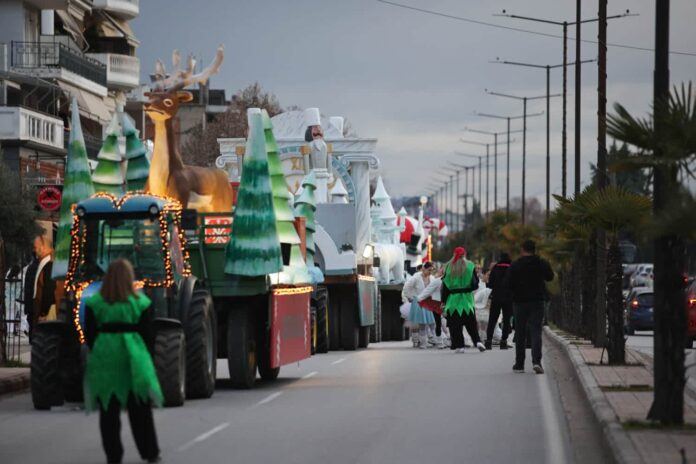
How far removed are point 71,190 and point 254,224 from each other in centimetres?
310

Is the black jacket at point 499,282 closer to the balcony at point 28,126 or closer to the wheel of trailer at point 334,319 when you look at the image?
the wheel of trailer at point 334,319

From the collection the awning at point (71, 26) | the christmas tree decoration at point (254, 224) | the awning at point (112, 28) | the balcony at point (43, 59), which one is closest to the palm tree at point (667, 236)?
the christmas tree decoration at point (254, 224)

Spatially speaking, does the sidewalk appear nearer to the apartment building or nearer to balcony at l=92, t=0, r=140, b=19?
the apartment building

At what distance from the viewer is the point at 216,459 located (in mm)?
15195

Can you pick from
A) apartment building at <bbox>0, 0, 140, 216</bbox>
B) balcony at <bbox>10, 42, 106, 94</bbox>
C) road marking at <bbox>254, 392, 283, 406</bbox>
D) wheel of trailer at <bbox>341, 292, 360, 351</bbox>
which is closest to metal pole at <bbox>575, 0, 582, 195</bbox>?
wheel of trailer at <bbox>341, 292, 360, 351</bbox>

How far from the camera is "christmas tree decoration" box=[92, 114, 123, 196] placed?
2595 cm

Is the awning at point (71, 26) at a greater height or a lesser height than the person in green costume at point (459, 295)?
greater

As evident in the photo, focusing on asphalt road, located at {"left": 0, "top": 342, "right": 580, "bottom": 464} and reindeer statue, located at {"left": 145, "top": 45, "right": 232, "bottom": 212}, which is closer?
asphalt road, located at {"left": 0, "top": 342, "right": 580, "bottom": 464}

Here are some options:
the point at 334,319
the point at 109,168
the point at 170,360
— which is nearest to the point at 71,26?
the point at 334,319

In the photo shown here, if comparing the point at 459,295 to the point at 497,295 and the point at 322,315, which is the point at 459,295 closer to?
the point at 497,295

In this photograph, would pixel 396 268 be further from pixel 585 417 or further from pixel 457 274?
pixel 585 417

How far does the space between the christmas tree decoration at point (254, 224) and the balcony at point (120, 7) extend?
158ft

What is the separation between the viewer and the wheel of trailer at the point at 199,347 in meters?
21.2

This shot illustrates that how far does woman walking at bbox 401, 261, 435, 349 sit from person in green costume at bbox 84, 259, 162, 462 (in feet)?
79.6
